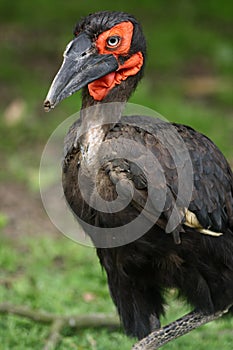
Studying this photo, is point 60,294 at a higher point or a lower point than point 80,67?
lower

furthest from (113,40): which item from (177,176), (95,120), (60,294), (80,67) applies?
(60,294)

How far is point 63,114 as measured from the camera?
444 inches

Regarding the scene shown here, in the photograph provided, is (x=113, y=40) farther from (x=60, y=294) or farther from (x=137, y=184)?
(x=60, y=294)

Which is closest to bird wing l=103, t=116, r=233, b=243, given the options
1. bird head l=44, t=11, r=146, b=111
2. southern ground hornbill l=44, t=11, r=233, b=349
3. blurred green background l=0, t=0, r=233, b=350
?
southern ground hornbill l=44, t=11, r=233, b=349

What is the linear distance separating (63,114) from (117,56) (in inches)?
246

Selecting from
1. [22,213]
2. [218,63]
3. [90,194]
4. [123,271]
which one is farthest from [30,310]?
[218,63]

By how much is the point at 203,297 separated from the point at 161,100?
6.54 m

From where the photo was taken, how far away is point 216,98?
471 inches

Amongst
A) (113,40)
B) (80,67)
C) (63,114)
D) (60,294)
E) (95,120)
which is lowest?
(60,294)

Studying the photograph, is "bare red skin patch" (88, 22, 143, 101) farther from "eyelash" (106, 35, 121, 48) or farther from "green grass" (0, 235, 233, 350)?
"green grass" (0, 235, 233, 350)

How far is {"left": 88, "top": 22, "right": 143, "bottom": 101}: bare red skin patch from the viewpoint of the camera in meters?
5.01

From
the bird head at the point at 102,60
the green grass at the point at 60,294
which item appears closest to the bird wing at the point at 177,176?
the bird head at the point at 102,60

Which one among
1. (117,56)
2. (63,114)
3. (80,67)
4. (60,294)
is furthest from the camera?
(63,114)

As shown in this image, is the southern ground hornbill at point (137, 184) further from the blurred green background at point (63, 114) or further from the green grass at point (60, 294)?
the blurred green background at point (63, 114)
